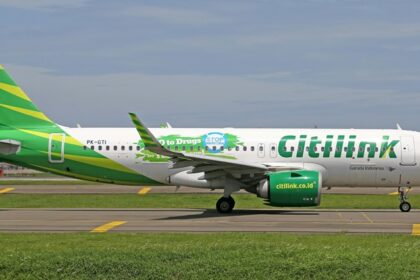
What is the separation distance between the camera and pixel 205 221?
84.3 ft

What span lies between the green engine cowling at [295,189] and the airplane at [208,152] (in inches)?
52.1

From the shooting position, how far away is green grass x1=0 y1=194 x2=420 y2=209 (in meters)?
34.0

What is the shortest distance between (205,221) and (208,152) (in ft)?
19.1

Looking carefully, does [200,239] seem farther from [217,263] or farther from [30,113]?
[30,113]

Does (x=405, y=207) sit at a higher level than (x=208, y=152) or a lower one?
lower

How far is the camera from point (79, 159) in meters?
30.9

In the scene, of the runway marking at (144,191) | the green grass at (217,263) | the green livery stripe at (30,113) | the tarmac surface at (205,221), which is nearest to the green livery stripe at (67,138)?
the green livery stripe at (30,113)

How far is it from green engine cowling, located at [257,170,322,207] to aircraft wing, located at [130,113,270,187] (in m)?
1.22

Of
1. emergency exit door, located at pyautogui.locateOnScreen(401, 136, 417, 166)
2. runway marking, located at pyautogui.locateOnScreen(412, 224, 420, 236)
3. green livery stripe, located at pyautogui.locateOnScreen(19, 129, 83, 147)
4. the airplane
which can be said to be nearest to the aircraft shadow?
the airplane

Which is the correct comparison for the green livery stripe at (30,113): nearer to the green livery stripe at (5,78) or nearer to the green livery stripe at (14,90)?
the green livery stripe at (14,90)

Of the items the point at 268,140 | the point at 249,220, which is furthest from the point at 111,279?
the point at 268,140

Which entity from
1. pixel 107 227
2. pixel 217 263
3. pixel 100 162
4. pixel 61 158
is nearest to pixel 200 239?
pixel 107 227

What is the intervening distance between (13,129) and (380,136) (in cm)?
1518

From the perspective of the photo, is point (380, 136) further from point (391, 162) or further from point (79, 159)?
point (79, 159)
